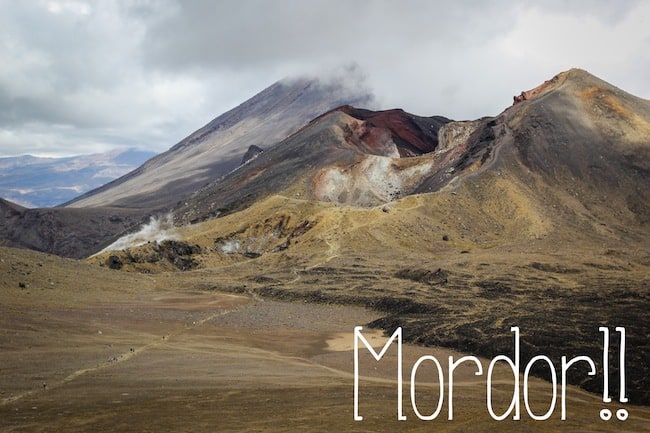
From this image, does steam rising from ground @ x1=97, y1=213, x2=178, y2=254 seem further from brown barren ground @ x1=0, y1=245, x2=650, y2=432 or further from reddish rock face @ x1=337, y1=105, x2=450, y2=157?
reddish rock face @ x1=337, y1=105, x2=450, y2=157

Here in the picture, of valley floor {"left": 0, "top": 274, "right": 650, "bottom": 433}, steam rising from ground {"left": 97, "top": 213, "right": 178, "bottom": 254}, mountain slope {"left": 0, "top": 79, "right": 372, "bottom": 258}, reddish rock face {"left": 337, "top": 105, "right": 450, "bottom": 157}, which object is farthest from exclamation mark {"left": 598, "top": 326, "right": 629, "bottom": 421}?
reddish rock face {"left": 337, "top": 105, "right": 450, "bottom": 157}

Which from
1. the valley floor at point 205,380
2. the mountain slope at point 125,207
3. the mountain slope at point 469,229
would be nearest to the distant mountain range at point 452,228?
the mountain slope at point 469,229

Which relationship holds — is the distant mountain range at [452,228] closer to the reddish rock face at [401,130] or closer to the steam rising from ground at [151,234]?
the reddish rock face at [401,130]

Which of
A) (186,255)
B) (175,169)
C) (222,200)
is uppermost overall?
(175,169)

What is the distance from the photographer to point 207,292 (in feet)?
148

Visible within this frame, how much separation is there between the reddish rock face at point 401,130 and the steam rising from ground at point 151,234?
39803 mm

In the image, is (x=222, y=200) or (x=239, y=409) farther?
(x=222, y=200)

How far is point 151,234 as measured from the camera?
79250mm

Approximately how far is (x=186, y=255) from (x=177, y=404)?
48.7 meters

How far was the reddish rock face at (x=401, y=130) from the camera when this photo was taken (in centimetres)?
11075

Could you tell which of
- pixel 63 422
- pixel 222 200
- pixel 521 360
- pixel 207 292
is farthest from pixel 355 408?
pixel 222 200

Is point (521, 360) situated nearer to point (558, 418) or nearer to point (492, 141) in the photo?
point (558, 418)

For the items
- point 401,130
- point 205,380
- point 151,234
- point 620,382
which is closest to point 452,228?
point 151,234

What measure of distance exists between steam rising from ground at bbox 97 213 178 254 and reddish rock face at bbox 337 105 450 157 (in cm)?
3980
